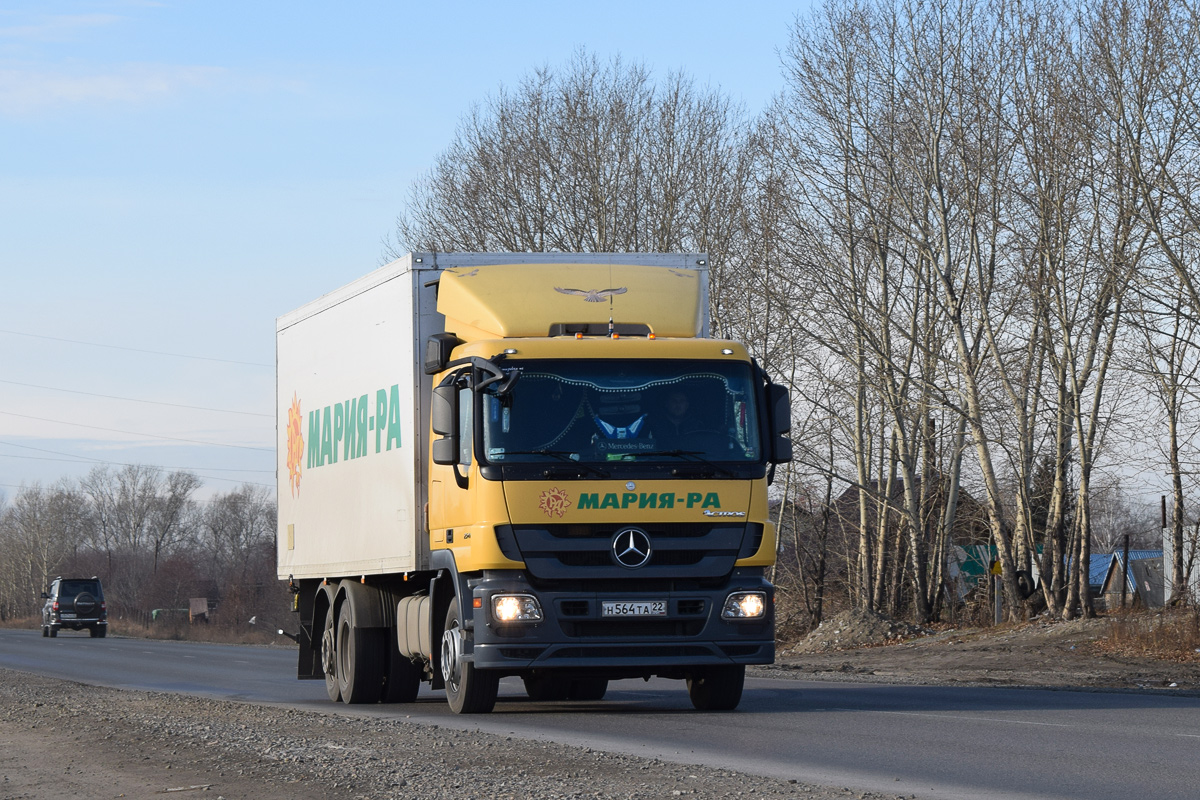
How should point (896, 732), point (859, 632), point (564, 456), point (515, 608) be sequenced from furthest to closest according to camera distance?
point (859, 632)
point (564, 456)
point (515, 608)
point (896, 732)

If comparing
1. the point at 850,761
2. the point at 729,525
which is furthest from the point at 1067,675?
the point at 850,761

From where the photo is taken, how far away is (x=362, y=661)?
51.0ft

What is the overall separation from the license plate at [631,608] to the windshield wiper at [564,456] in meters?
1.06

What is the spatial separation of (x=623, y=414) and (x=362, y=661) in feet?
15.4

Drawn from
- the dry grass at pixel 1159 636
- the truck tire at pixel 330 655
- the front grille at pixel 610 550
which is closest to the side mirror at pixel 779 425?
the front grille at pixel 610 550

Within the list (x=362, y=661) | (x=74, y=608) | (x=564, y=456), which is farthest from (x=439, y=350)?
(x=74, y=608)

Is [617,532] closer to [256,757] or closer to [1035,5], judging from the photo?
[256,757]

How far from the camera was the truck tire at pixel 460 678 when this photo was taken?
13125 millimetres

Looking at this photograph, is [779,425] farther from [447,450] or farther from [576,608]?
[447,450]

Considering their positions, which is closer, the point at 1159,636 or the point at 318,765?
the point at 318,765

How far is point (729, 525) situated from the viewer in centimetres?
1263

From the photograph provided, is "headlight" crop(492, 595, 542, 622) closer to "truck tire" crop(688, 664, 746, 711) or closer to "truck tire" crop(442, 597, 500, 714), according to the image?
"truck tire" crop(442, 597, 500, 714)

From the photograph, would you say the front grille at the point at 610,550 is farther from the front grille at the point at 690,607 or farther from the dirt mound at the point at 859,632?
the dirt mound at the point at 859,632

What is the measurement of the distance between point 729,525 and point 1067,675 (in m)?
9.88
